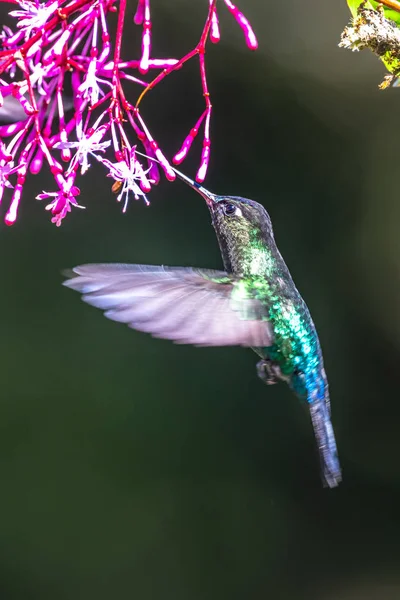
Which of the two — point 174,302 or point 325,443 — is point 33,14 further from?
point 325,443

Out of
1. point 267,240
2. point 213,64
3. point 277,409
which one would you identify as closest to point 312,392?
point 267,240

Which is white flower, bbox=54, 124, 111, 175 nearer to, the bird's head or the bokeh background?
the bird's head

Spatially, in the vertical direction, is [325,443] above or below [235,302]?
below

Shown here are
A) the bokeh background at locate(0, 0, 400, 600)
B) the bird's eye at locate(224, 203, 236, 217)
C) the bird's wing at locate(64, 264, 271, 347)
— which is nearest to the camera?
the bird's wing at locate(64, 264, 271, 347)

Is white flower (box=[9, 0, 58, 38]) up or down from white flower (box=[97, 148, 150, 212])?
up

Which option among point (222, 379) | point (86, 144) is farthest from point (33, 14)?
point (222, 379)

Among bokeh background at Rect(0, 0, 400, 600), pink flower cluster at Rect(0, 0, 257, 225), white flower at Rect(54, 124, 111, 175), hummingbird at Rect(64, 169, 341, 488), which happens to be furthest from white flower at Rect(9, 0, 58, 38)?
bokeh background at Rect(0, 0, 400, 600)

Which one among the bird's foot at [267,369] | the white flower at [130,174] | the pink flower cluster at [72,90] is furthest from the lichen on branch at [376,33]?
the bird's foot at [267,369]
